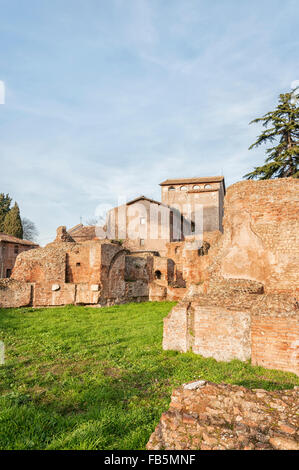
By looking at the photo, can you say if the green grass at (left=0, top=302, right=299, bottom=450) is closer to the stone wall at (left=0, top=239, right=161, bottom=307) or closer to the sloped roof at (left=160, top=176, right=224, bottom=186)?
the stone wall at (left=0, top=239, right=161, bottom=307)

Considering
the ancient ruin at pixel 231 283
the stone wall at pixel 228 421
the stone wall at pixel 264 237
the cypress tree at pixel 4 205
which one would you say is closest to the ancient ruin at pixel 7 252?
the cypress tree at pixel 4 205

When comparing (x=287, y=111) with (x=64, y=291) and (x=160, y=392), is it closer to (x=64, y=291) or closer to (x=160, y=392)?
(x=64, y=291)

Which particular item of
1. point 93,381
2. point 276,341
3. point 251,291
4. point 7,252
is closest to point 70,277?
point 251,291

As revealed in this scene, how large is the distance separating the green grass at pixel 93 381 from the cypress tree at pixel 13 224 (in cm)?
2952

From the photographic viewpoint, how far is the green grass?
3268mm

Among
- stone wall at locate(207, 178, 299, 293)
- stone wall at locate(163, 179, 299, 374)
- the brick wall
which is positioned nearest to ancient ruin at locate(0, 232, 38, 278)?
stone wall at locate(163, 179, 299, 374)

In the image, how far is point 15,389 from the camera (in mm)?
4691

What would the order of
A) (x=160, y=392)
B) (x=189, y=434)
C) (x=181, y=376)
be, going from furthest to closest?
(x=181, y=376) < (x=160, y=392) < (x=189, y=434)

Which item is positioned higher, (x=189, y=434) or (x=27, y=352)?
(x=189, y=434)

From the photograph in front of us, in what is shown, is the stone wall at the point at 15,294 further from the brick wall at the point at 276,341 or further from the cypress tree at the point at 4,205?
the cypress tree at the point at 4,205

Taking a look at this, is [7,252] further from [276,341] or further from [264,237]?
[276,341]

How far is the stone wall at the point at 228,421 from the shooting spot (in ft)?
8.00
